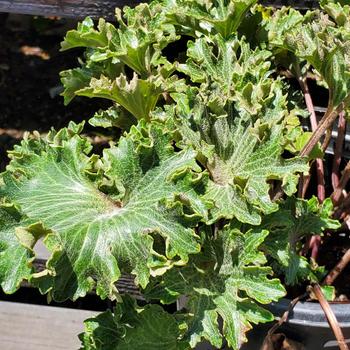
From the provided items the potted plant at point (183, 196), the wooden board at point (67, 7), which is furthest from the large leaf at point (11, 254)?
the wooden board at point (67, 7)

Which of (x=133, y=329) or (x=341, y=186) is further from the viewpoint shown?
(x=341, y=186)

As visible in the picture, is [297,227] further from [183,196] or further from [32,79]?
[32,79]

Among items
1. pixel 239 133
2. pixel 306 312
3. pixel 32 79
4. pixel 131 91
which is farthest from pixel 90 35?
pixel 32 79

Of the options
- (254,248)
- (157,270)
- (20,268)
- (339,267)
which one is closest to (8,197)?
(20,268)

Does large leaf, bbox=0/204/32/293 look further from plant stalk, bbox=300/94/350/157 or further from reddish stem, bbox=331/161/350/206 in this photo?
reddish stem, bbox=331/161/350/206

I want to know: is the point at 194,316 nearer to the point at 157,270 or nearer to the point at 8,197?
the point at 157,270

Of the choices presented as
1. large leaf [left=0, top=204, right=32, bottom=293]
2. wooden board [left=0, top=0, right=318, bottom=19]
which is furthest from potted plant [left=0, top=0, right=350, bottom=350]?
wooden board [left=0, top=0, right=318, bottom=19]
